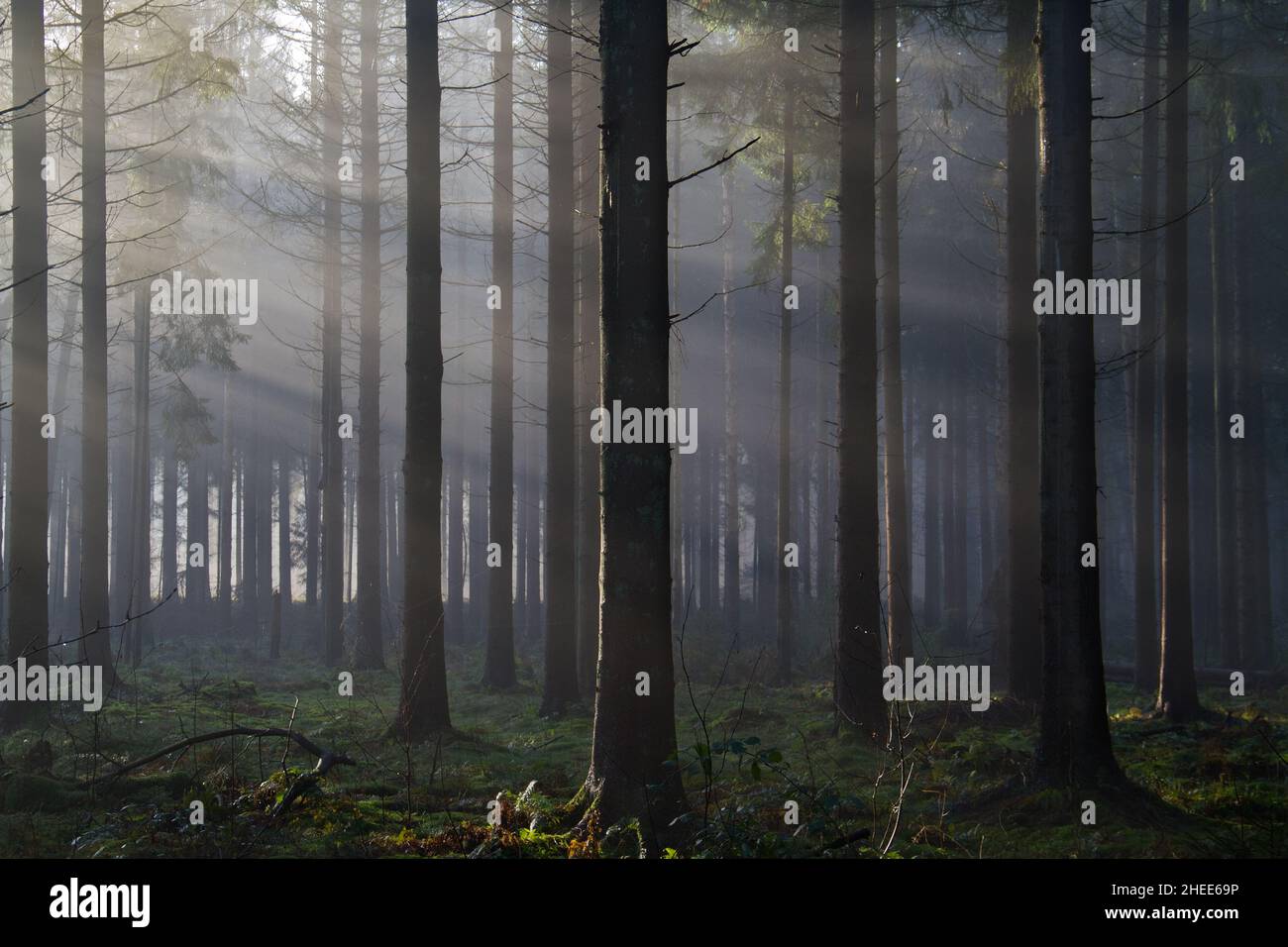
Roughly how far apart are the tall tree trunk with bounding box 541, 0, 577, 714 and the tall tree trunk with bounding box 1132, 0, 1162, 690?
8605mm

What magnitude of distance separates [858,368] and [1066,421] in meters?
3.23

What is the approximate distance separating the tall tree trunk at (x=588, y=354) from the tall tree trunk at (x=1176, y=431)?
321 inches

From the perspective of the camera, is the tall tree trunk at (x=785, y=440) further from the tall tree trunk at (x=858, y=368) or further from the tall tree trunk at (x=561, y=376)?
the tall tree trunk at (x=858, y=368)

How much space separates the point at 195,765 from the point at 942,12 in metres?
12.7

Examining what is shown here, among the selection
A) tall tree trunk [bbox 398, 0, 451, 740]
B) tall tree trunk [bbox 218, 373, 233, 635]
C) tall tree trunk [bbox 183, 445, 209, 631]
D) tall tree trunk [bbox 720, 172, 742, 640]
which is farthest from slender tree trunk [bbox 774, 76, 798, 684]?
tall tree trunk [bbox 183, 445, 209, 631]

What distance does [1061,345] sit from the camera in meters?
8.17

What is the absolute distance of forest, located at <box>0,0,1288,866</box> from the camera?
22.4 ft

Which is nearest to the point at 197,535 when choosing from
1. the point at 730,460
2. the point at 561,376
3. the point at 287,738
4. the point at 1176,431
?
the point at 730,460

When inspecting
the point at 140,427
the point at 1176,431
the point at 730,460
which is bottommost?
the point at 1176,431

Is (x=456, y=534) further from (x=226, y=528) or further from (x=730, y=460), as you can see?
(x=730, y=460)

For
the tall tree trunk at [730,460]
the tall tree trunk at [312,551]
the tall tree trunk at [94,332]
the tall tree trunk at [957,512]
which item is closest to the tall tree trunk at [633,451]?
the tall tree trunk at [94,332]

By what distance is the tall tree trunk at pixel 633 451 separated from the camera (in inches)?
260

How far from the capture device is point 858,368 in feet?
36.2
